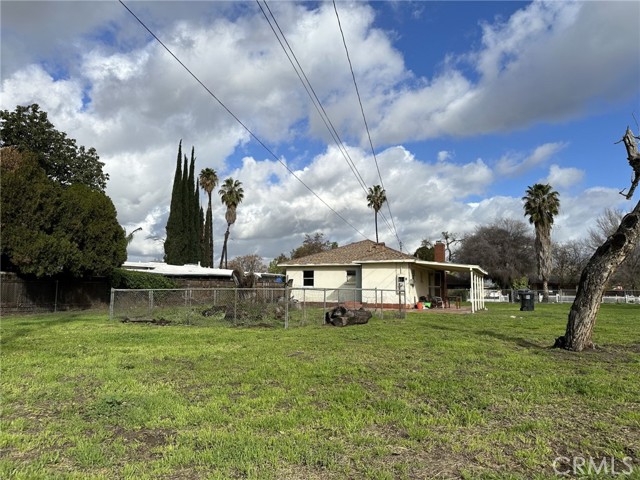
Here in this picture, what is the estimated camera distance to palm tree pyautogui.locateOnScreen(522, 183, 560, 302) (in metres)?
41.4

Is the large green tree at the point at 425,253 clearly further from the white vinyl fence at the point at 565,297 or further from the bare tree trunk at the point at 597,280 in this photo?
the bare tree trunk at the point at 597,280

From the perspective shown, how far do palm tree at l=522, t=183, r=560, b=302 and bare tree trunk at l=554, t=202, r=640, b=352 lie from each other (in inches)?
1384

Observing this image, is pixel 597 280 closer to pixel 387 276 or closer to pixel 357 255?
pixel 387 276

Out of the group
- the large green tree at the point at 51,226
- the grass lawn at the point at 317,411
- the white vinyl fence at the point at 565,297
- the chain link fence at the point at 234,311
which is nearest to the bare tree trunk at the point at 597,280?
the grass lawn at the point at 317,411

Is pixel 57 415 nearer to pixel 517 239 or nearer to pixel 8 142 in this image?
pixel 8 142

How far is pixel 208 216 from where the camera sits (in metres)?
51.1

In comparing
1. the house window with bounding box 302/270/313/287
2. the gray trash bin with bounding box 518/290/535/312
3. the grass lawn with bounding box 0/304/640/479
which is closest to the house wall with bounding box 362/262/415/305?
the house window with bounding box 302/270/313/287

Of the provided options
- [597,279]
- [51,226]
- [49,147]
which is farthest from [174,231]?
[597,279]

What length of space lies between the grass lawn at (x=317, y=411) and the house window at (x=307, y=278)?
1967cm

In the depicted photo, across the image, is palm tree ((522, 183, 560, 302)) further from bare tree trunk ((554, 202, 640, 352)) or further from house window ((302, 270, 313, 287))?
bare tree trunk ((554, 202, 640, 352))

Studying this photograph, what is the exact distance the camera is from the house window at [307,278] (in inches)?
1164

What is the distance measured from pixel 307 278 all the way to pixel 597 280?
70.9 feet

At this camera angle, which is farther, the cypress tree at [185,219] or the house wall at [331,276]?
the cypress tree at [185,219]

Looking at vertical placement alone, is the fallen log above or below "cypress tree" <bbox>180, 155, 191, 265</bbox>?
below
